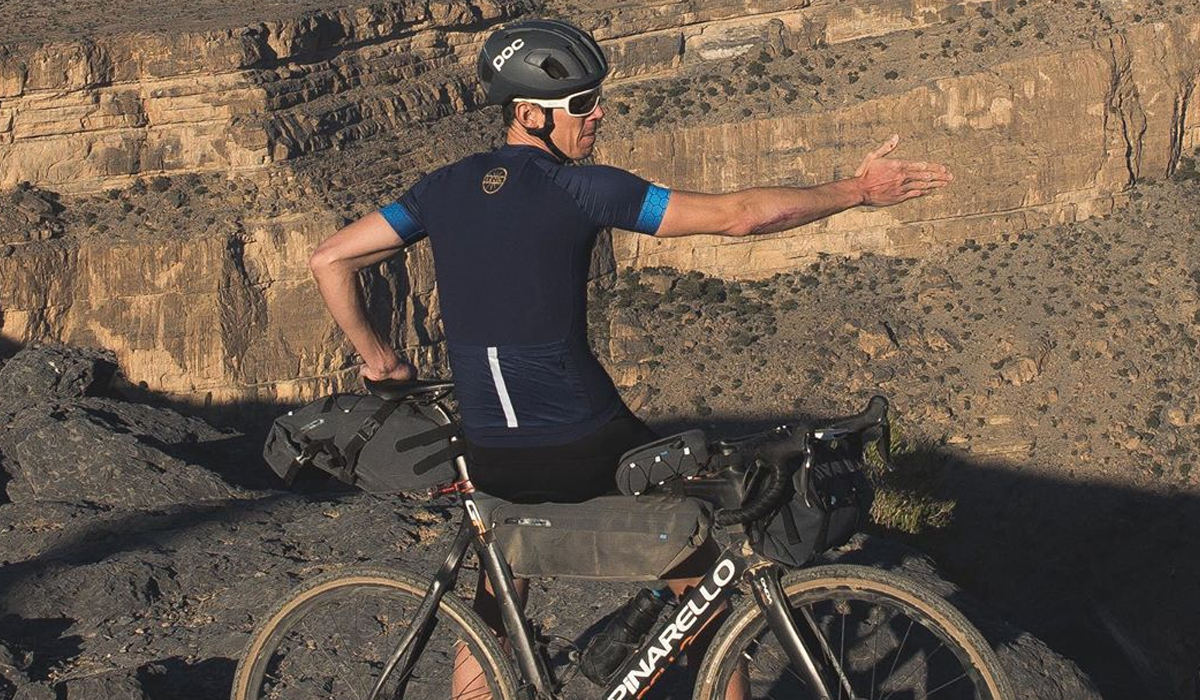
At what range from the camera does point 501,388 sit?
5.54m

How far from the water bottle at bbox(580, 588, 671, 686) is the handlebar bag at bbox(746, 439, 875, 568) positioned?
568 mm

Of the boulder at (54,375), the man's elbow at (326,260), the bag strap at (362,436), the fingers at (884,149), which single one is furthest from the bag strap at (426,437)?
the boulder at (54,375)

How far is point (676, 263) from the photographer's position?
51.8 meters

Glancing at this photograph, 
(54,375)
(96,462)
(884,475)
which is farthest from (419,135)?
(884,475)

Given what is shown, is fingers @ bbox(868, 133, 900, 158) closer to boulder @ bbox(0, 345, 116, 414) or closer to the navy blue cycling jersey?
the navy blue cycling jersey

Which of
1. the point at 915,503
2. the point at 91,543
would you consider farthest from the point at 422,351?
the point at 91,543

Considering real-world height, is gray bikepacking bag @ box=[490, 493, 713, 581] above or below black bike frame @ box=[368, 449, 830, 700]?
above

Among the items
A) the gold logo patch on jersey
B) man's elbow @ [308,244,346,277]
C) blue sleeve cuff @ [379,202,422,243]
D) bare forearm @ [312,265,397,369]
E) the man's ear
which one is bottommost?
bare forearm @ [312,265,397,369]

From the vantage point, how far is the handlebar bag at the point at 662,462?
17.9 ft

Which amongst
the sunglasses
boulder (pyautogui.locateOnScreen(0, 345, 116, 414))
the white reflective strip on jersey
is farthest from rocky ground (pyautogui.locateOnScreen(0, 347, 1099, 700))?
boulder (pyautogui.locateOnScreen(0, 345, 116, 414))

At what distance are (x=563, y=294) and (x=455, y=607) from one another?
1.21m

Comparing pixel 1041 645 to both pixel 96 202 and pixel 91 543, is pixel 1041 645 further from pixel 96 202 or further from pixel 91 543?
pixel 96 202

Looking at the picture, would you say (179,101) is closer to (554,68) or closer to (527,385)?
(554,68)

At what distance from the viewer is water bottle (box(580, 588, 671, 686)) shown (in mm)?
5746
